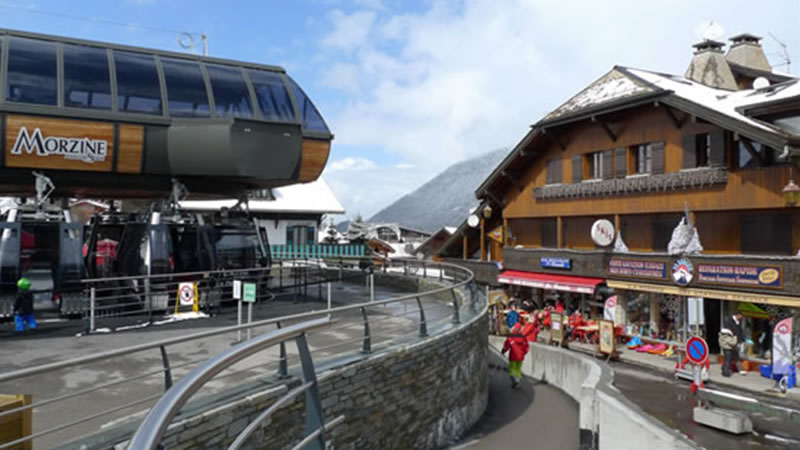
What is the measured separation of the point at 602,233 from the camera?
84.3 feet

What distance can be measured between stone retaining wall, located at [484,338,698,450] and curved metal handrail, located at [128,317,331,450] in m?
9.37

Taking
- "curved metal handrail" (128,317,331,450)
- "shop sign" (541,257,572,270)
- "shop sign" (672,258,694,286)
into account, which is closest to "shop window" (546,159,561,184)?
"shop sign" (541,257,572,270)

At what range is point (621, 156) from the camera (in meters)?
26.5

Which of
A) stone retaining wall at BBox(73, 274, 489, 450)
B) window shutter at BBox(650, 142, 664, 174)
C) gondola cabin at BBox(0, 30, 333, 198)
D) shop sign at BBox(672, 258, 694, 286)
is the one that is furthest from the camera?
window shutter at BBox(650, 142, 664, 174)

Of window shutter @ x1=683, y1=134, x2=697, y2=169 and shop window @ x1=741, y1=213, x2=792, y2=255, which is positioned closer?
shop window @ x1=741, y1=213, x2=792, y2=255

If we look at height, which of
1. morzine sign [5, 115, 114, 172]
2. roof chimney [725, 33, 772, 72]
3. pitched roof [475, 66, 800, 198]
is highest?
roof chimney [725, 33, 772, 72]

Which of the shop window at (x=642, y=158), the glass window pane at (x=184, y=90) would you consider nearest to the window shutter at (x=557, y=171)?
the shop window at (x=642, y=158)

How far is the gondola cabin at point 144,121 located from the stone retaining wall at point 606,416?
8829mm

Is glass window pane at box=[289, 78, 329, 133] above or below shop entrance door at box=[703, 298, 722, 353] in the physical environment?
above

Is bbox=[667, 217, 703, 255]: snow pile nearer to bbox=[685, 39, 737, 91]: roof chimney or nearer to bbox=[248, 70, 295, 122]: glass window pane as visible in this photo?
bbox=[685, 39, 737, 91]: roof chimney

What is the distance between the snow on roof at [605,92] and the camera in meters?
26.4

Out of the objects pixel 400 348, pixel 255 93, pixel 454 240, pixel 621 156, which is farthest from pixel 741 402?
pixel 454 240

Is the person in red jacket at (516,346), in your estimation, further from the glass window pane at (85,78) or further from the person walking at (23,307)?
the glass window pane at (85,78)

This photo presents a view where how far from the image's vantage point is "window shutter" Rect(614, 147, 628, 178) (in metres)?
26.3
